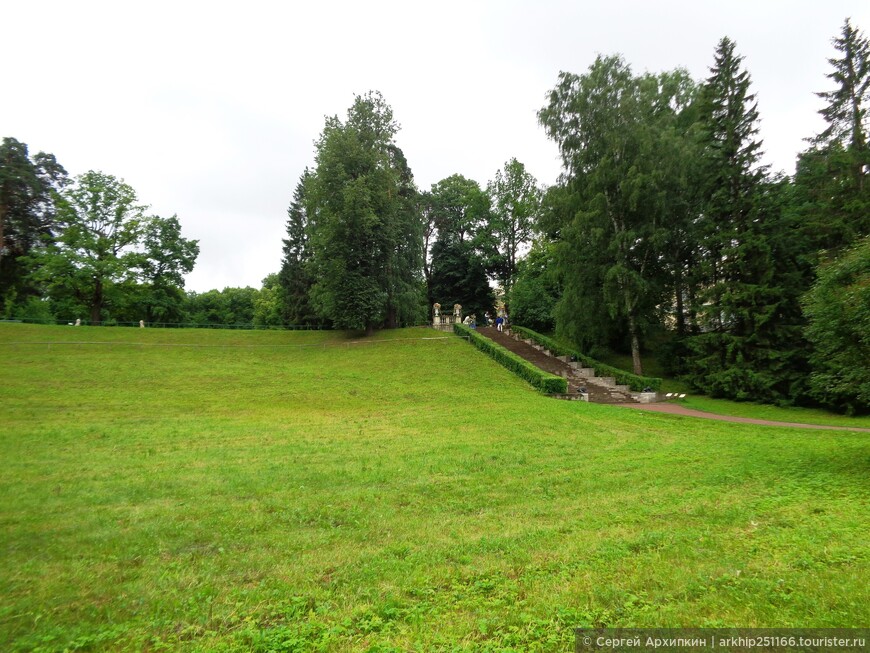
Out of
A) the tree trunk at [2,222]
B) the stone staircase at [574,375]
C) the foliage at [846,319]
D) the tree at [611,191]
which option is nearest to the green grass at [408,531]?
the foliage at [846,319]

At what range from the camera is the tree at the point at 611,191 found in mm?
25000

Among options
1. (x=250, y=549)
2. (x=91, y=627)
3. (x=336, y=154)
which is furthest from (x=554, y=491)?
(x=336, y=154)

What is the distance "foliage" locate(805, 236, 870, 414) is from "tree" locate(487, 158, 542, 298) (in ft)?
112

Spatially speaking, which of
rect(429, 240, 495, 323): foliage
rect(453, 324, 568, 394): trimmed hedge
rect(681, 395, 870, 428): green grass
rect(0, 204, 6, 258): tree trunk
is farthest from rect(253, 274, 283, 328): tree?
rect(681, 395, 870, 428): green grass

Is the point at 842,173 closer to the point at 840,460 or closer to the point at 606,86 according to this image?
the point at 606,86

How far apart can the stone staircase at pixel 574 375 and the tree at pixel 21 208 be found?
36.6 meters

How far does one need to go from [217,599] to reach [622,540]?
4297 mm

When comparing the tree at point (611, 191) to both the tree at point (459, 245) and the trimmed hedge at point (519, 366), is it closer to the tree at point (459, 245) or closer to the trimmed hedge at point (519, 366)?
the trimmed hedge at point (519, 366)

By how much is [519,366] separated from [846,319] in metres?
16.7

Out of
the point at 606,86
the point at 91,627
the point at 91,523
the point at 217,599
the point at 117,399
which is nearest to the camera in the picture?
the point at 91,627

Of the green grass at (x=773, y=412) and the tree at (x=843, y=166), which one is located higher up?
the tree at (x=843, y=166)

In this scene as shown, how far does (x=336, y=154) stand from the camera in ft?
108

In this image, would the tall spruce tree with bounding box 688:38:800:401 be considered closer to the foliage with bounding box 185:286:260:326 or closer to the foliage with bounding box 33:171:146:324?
the foliage with bounding box 33:171:146:324

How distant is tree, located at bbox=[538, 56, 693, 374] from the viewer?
25000mm
